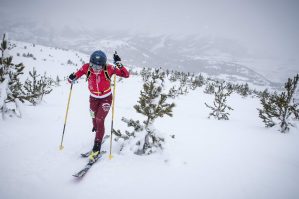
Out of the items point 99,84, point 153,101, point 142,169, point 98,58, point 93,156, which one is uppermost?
point 98,58

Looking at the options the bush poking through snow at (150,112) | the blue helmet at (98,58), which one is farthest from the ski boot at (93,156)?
the blue helmet at (98,58)

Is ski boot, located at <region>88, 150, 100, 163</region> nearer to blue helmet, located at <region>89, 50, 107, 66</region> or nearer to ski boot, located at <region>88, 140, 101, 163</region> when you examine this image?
ski boot, located at <region>88, 140, 101, 163</region>

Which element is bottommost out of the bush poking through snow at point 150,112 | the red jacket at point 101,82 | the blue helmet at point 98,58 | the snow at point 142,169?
the snow at point 142,169

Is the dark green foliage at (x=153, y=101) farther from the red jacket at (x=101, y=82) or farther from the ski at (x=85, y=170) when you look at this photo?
the ski at (x=85, y=170)

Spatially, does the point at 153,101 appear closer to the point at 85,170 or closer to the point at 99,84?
the point at 99,84

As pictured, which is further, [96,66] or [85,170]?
[96,66]

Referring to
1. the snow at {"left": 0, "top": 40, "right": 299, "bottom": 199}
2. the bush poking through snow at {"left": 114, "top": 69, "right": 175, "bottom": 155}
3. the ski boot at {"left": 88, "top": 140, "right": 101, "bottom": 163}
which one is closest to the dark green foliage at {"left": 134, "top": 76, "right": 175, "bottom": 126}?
the bush poking through snow at {"left": 114, "top": 69, "right": 175, "bottom": 155}

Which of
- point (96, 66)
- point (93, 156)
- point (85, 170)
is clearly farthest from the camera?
point (96, 66)

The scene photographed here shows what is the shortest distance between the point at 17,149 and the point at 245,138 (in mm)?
7922

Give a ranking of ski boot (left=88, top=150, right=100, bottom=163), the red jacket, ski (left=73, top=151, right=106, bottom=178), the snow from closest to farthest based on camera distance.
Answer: the snow → ski (left=73, top=151, right=106, bottom=178) → ski boot (left=88, top=150, right=100, bottom=163) → the red jacket

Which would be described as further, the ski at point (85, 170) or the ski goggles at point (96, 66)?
the ski goggles at point (96, 66)

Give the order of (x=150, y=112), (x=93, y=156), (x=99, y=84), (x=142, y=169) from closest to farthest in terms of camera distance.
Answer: (x=142, y=169) < (x=93, y=156) < (x=99, y=84) < (x=150, y=112)

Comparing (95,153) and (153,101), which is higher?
(153,101)

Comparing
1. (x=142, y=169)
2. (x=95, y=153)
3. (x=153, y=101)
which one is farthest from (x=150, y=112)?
(x=95, y=153)
